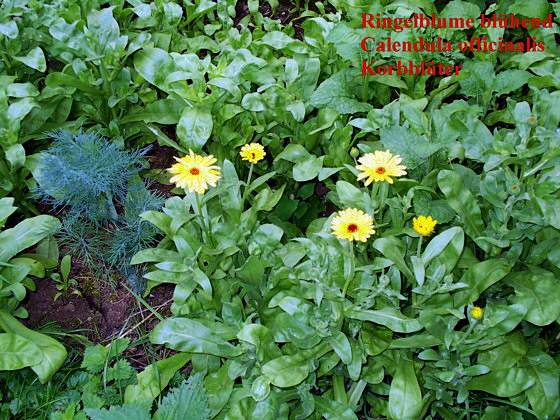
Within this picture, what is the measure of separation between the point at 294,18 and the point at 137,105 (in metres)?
1.06

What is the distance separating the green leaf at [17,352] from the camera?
227cm

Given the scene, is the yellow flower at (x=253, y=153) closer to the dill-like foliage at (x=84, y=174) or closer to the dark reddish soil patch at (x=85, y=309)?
the dill-like foliage at (x=84, y=174)

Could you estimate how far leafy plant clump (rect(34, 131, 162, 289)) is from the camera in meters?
2.60

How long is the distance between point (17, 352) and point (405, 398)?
4.28 ft

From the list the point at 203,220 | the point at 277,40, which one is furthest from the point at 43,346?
the point at 277,40

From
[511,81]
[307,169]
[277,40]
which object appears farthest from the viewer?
[277,40]

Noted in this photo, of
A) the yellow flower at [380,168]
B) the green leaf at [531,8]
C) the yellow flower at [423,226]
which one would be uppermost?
the green leaf at [531,8]

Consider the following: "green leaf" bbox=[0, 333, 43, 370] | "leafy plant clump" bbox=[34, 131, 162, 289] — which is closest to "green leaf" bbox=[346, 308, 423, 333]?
"leafy plant clump" bbox=[34, 131, 162, 289]

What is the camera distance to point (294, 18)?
3.67 m

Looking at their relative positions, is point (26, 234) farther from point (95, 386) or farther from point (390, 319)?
point (390, 319)

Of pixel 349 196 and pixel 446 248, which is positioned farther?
pixel 349 196

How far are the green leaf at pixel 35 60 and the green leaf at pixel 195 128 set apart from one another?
0.67 metres

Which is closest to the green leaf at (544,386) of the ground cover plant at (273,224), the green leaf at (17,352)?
the ground cover plant at (273,224)

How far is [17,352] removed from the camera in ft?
7.55
